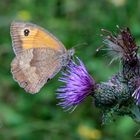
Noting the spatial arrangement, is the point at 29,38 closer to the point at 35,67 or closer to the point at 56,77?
the point at 35,67

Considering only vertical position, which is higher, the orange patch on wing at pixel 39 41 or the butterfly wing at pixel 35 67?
the orange patch on wing at pixel 39 41

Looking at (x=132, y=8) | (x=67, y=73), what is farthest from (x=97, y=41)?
(x=67, y=73)

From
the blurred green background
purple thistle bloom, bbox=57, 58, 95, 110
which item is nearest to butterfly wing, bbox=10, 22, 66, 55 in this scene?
purple thistle bloom, bbox=57, 58, 95, 110

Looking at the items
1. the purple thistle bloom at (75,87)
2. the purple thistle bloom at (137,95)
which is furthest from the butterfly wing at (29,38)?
the purple thistle bloom at (137,95)

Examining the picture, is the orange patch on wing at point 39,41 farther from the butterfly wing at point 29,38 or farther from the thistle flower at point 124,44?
the thistle flower at point 124,44

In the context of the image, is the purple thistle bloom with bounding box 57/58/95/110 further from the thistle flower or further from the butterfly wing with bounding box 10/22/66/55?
the butterfly wing with bounding box 10/22/66/55

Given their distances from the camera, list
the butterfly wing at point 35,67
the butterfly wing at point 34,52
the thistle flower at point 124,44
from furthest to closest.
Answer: the butterfly wing at point 34,52 < the butterfly wing at point 35,67 < the thistle flower at point 124,44
